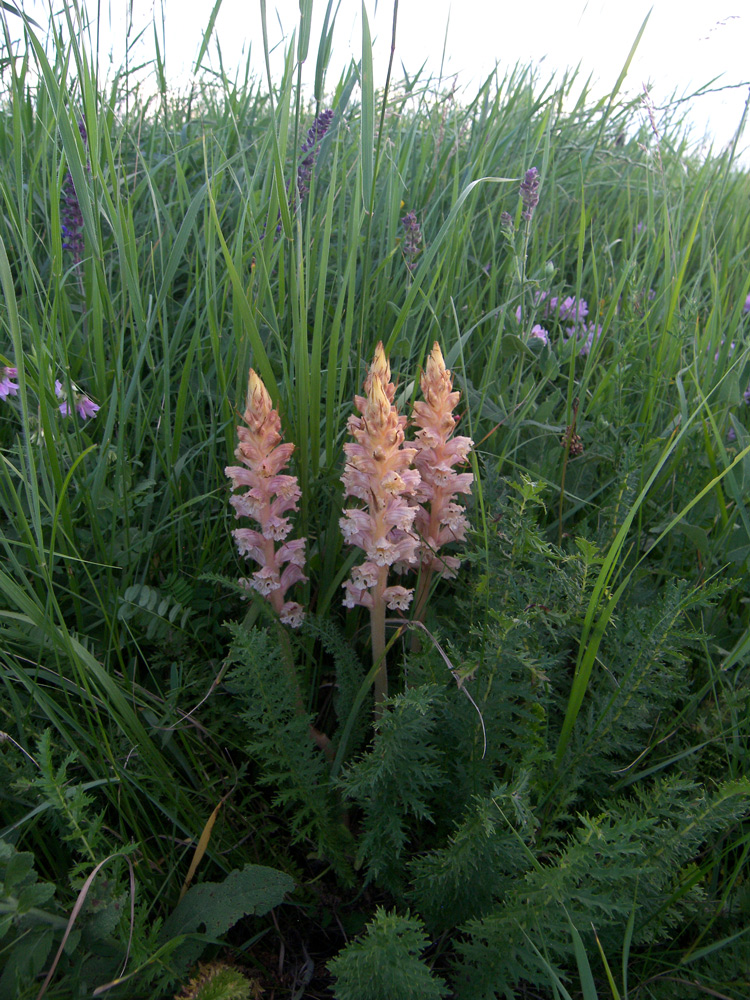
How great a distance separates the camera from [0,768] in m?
1.27

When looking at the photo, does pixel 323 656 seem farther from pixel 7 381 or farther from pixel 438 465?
pixel 7 381

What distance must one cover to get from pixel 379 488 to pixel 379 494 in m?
0.01

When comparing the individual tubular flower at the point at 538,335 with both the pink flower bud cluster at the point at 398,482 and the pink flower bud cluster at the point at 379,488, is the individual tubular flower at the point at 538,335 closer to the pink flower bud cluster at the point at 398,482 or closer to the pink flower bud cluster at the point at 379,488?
the pink flower bud cluster at the point at 398,482

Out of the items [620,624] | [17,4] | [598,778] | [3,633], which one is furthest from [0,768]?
[17,4]

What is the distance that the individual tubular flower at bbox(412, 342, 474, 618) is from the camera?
133 centimetres

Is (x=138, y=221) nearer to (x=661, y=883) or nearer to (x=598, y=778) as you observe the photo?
(x=598, y=778)

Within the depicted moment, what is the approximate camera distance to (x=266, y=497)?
136 cm

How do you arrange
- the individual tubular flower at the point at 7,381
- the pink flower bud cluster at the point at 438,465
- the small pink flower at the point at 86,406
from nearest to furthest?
the pink flower bud cluster at the point at 438,465, the individual tubular flower at the point at 7,381, the small pink flower at the point at 86,406

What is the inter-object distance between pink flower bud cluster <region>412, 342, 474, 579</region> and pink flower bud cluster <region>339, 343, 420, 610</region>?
56mm

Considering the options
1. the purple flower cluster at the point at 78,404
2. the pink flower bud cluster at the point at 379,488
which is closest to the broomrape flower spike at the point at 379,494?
the pink flower bud cluster at the point at 379,488

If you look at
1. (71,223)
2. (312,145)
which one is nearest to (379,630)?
(312,145)

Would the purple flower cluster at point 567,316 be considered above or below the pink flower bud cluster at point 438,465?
above

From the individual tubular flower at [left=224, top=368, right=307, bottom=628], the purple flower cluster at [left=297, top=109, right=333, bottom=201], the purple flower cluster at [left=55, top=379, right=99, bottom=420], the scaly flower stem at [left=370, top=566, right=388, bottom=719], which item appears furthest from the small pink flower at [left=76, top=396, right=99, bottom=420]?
the scaly flower stem at [left=370, top=566, right=388, bottom=719]

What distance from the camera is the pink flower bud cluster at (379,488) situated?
120 cm
